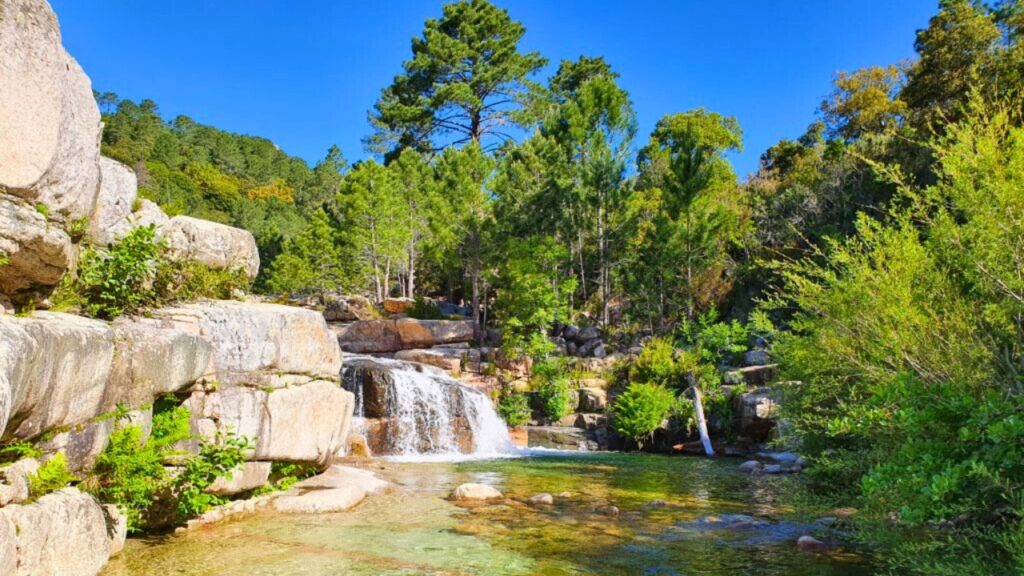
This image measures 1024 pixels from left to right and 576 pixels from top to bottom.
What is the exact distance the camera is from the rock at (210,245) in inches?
304

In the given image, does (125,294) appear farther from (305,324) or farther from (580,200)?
(580,200)

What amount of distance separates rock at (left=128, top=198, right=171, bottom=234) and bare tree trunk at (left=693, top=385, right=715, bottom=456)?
579 inches

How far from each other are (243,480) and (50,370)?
354cm

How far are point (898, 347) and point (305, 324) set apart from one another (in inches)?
270

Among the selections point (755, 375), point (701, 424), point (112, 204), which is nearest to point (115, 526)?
point (112, 204)

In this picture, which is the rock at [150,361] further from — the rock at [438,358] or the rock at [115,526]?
the rock at [438,358]

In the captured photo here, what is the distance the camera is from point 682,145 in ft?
84.8

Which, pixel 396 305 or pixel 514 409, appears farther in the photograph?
pixel 396 305

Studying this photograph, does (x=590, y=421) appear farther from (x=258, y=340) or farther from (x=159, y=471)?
(x=159, y=471)

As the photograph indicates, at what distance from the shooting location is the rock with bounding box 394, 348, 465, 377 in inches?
866

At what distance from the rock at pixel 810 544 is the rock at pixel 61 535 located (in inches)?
261

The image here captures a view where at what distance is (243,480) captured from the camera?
7.60m

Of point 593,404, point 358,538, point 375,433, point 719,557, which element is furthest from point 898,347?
point 593,404

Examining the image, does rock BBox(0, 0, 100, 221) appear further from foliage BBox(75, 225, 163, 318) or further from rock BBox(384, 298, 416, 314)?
rock BBox(384, 298, 416, 314)
